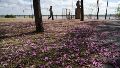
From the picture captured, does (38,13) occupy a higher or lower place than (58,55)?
higher

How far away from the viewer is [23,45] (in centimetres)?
1761

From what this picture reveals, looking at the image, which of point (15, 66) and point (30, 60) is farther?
point (30, 60)

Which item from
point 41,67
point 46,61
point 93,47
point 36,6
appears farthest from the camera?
point 36,6

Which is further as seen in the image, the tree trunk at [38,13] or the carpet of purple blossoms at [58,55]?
the tree trunk at [38,13]

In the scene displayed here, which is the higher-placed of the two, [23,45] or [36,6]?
[36,6]

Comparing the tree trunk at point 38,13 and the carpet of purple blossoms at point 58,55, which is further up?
the tree trunk at point 38,13

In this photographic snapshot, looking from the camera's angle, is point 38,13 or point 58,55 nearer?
point 58,55

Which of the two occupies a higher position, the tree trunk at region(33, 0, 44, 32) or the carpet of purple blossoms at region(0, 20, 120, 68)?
the tree trunk at region(33, 0, 44, 32)

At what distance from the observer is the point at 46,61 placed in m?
13.1

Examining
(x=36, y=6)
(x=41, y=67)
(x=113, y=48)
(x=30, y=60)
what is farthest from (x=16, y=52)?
(x=36, y=6)

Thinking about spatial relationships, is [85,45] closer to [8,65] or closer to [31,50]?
[31,50]

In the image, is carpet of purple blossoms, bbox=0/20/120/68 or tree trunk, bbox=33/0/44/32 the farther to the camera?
tree trunk, bbox=33/0/44/32

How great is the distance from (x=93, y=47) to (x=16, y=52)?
4.91 m

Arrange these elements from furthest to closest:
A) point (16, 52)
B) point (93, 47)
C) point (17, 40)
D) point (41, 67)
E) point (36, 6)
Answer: point (36, 6)
point (17, 40)
point (93, 47)
point (16, 52)
point (41, 67)
